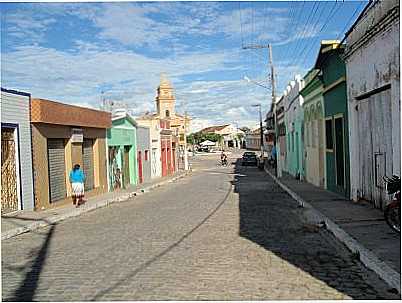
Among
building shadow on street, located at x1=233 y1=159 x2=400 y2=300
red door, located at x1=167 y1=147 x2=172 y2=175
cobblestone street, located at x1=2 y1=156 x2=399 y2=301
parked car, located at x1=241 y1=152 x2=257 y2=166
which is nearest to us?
cobblestone street, located at x1=2 y1=156 x2=399 y2=301

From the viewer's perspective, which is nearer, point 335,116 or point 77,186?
point 335,116

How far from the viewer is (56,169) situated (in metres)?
20.2

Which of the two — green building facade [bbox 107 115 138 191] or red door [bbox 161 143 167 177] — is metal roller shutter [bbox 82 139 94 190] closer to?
green building facade [bbox 107 115 138 191]

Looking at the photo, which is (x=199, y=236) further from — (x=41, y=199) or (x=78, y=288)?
(x=41, y=199)

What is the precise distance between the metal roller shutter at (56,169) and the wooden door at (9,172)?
8.17ft

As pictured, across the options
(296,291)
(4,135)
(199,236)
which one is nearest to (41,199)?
(4,135)

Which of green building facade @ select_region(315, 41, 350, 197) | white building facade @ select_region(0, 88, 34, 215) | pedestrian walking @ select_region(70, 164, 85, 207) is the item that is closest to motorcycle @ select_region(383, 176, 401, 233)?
green building facade @ select_region(315, 41, 350, 197)

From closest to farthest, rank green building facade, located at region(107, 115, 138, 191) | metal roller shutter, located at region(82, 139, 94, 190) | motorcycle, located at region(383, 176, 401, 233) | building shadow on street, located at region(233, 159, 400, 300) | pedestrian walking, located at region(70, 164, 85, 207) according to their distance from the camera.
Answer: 1. building shadow on street, located at region(233, 159, 400, 300)
2. motorcycle, located at region(383, 176, 401, 233)
3. pedestrian walking, located at region(70, 164, 85, 207)
4. metal roller shutter, located at region(82, 139, 94, 190)
5. green building facade, located at region(107, 115, 138, 191)

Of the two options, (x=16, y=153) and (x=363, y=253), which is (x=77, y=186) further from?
(x=363, y=253)

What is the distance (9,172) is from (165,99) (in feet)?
205

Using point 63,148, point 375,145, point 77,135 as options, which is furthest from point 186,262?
point 77,135

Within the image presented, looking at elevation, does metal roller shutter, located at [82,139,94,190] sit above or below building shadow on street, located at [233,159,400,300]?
above

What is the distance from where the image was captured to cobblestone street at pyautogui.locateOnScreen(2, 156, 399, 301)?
6.62 m

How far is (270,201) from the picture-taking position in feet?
63.5
